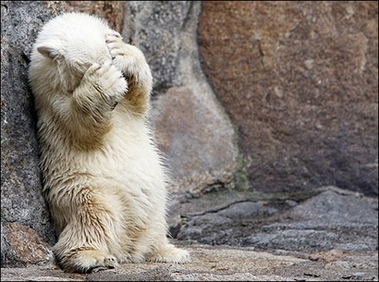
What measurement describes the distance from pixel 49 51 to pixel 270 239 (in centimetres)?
188

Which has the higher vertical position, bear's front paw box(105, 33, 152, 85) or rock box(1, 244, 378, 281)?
bear's front paw box(105, 33, 152, 85)

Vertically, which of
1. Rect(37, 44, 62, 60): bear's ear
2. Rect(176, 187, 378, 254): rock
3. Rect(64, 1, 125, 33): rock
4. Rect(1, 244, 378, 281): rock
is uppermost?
Rect(37, 44, 62, 60): bear's ear

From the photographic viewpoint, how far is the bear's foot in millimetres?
3549

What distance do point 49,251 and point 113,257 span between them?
31 cm

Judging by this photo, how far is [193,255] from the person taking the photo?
4.38 metres

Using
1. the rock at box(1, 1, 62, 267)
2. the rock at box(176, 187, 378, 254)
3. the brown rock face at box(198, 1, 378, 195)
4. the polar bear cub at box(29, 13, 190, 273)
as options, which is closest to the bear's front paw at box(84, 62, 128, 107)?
the polar bear cub at box(29, 13, 190, 273)

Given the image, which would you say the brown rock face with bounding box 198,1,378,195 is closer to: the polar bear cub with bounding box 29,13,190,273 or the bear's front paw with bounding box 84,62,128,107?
the polar bear cub with bounding box 29,13,190,273

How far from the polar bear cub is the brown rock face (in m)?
1.73

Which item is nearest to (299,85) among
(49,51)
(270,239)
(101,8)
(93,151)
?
(270,239)

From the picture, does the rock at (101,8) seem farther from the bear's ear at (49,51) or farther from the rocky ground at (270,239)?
the rocky ground at (270,239)

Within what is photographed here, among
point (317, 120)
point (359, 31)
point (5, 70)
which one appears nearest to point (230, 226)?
point (317, 120)

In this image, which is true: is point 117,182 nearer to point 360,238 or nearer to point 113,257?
point 113,257

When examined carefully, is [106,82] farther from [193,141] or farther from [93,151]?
[193,141]

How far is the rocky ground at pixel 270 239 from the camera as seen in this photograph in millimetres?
3590
